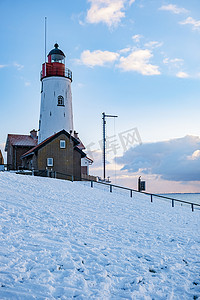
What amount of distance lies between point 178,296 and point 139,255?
2.46 m

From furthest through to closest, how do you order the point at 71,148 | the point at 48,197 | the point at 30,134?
→ 1. the point at 30,134
2. the point at 71,148
3. the point at 48,197

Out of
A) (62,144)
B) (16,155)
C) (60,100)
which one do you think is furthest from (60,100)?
(16,155)

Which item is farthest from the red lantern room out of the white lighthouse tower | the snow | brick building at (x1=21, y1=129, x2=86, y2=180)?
the snow

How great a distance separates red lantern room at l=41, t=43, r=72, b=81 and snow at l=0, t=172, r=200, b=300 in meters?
25.0

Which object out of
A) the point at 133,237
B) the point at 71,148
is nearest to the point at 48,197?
the point at 133,237

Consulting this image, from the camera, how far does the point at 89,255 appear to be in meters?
8.48

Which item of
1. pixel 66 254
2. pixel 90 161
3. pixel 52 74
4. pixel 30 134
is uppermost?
pixel 52 74

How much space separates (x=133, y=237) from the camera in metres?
11.2

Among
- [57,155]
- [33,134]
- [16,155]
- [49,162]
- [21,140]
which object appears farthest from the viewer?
[33,134]

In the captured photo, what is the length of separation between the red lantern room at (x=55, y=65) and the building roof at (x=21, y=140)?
9.80 metres

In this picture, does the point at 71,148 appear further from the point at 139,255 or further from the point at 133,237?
the point at 139,255

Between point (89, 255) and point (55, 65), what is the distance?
31806 mm

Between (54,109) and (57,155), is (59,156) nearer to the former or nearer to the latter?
(57,155)

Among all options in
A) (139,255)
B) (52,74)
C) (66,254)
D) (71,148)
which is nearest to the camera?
(66,254)
